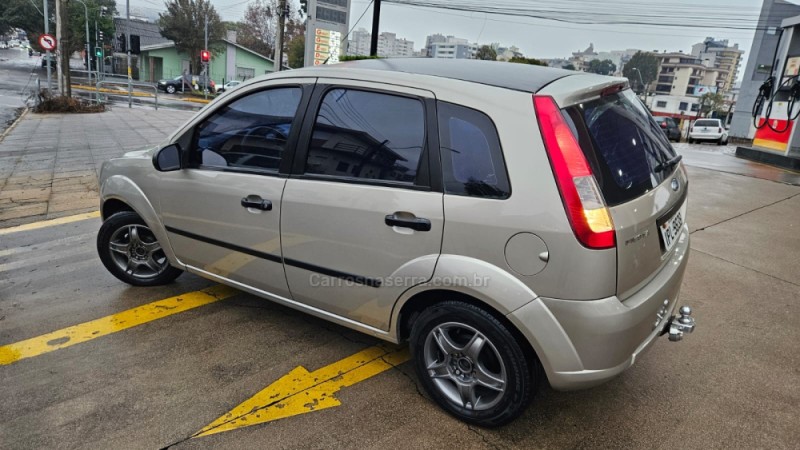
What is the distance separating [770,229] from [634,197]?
523cm

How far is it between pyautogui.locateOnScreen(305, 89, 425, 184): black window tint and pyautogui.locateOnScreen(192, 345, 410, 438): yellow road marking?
3.72ft

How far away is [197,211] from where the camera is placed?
3.23 m

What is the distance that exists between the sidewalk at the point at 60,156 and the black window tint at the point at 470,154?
535cm

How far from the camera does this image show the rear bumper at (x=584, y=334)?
2.06 meters

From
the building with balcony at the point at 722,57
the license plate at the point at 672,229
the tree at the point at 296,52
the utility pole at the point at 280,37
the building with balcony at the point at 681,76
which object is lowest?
the license plate at the point at 672,229

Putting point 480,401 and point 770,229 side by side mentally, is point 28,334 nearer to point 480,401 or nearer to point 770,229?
point 480,401

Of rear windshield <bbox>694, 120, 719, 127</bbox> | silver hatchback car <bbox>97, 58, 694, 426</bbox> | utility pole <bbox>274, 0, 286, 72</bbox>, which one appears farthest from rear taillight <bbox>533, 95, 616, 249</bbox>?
rear windshield <bbox>694, 120, 719, 127</bbox>

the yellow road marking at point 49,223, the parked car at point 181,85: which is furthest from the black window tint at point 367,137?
the parked car at point 181,85

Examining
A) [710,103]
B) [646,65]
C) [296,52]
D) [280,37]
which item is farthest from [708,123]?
[646,65]

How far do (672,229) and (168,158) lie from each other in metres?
3.01

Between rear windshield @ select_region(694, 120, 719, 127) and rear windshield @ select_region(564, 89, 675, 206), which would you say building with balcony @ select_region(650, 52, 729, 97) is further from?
rear windshield @ select_region(564, 89, 675, 206)

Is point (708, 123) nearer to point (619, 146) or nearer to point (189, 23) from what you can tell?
point (619, 146)

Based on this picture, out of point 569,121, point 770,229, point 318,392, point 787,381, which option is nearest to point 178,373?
point 318,392

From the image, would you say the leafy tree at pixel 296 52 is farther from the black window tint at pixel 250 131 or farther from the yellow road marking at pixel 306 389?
the yellow road marking at pixel 306 389
